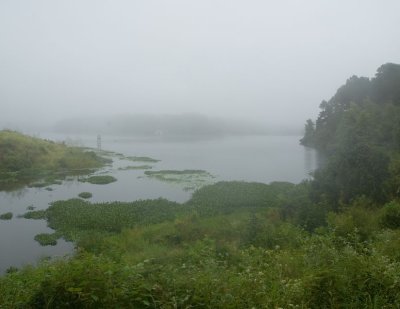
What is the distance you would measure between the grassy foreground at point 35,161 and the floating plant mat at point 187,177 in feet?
43.1

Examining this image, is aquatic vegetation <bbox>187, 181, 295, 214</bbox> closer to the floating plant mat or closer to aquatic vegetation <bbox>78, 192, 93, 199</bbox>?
the floating plant mat

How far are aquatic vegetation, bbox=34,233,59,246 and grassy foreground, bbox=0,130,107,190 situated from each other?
20.4m

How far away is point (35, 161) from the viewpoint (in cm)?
5253

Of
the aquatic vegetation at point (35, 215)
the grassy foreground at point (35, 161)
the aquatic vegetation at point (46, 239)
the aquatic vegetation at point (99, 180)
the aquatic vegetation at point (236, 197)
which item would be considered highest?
the grassy foreground at point (35, 161)

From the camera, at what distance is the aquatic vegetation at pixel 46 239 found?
2042cm

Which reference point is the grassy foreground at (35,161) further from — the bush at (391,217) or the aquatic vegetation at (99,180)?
the bush at (391,217)

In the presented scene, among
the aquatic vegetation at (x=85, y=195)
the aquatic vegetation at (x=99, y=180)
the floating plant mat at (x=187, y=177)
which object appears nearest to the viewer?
the aquatic vegetation at (x=85, y=195)

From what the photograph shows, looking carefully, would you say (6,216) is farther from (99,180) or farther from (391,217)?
(391,217)

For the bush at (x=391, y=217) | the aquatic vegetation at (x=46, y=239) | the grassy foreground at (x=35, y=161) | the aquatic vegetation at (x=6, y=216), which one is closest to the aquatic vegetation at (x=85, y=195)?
the aquatic vegetation at (x=6, y=216)

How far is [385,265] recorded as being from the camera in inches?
246

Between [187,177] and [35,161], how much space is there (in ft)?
81.4

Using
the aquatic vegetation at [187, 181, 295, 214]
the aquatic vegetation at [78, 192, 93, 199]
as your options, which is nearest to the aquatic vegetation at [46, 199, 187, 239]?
the aquatic vegetation at [187, 181, 295, 214]

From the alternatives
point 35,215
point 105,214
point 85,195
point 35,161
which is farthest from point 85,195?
point 35,161

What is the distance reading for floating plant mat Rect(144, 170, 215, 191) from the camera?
4181cm
